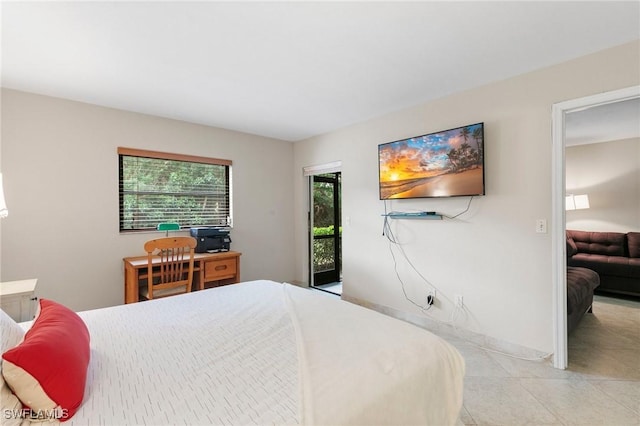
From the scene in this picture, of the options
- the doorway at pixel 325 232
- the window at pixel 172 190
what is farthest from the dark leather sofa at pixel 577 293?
the window at pixel 172 190

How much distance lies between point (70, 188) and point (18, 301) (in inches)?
51.2

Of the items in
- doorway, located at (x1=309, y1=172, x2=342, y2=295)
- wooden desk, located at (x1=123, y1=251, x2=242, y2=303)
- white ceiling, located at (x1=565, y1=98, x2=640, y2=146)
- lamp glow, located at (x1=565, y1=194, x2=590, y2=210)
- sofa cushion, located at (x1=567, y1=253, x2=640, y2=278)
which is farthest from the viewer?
lamp glow, located at (x1=565, y1=194, x2=590, y2=210)

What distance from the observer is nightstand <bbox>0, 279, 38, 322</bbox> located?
198 cm

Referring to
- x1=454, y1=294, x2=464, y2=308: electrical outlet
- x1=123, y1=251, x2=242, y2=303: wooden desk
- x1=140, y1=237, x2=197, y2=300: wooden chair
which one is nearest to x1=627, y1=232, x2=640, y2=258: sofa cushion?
x1=454, y1=294, x2=464, y2=308: electrical outlet

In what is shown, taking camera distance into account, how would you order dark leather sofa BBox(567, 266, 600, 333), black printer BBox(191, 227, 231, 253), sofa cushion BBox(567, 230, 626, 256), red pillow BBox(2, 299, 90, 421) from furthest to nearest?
sofa cushion BBox(567, 230, 626, 256)
black printer BBox(191, 227, 231, 253)
dark leather sofa BBox(567, 266, 600, 333)
red pillow BBox(2, 299, 90, 421)

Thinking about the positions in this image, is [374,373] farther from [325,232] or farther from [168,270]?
[325,232]

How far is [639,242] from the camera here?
4137mm

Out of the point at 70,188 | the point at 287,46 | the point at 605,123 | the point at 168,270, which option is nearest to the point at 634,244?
the point at 605,123

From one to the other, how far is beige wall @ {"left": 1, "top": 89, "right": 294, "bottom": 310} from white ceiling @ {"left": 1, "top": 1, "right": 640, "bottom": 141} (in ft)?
0.77

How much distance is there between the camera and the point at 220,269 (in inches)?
137

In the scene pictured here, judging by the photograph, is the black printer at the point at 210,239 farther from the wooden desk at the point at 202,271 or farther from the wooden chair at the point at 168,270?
the wooden chair at the point at 168,270

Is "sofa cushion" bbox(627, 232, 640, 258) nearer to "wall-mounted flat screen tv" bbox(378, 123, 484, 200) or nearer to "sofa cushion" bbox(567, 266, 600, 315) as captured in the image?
"sofa cushion" bbox(567, 266, 600, 315)

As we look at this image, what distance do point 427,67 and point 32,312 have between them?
3.48m

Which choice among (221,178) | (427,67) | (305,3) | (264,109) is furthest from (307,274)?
(305,3)
